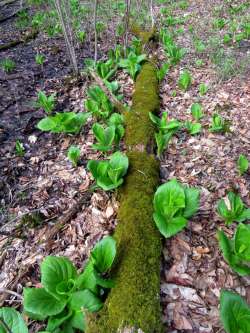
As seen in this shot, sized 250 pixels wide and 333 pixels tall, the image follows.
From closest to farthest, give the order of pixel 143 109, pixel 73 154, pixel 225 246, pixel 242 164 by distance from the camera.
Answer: pixel 225 246
pixel 242 164
pixel 73 154
pixel 143 109

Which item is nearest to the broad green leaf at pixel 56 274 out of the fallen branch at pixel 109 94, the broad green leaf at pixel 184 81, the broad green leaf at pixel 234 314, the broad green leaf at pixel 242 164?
the broad green leaf at pixel 234 314

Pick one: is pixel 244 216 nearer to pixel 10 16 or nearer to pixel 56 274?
pixel 56 274

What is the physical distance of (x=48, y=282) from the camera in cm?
181

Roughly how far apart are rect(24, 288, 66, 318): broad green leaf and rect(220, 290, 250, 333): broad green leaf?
91 cm

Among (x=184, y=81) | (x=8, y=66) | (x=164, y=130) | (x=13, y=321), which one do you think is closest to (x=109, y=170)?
(x=164, y=130)

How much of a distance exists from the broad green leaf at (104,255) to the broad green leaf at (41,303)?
0.30 metres

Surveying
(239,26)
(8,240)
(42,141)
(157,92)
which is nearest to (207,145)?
(157,92)

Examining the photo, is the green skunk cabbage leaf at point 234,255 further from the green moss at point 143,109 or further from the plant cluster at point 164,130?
the green moss at point 143,109

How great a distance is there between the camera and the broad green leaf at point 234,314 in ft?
4.88

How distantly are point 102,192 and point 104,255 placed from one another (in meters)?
0.91

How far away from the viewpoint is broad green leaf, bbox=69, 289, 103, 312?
1675 mm

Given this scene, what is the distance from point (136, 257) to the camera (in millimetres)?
1943

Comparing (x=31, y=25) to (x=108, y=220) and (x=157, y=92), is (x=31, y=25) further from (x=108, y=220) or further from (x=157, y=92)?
(x=108, y=220)

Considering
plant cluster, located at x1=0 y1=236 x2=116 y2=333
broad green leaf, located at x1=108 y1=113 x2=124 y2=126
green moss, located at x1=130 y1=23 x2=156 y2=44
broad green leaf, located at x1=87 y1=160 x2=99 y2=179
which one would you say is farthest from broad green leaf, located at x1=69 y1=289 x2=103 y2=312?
green moss, located at x1=130 y1=23 x2=156 y2=44
